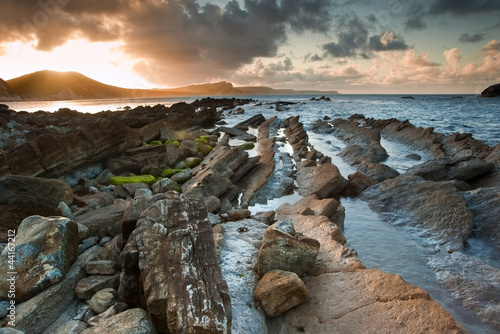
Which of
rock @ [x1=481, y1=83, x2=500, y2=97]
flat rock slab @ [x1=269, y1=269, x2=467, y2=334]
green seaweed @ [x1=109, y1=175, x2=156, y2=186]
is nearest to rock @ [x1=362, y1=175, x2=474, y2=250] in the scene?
flat rock slab @ [x1=269, y1=269, x2=467, y2=334]

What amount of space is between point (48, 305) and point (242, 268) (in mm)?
3288

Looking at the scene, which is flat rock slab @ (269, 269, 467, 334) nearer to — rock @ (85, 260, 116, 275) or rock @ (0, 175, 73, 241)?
rock @ (85, 260, 116, 275)

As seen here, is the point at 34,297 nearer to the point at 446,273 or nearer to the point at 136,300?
the point at 136,300

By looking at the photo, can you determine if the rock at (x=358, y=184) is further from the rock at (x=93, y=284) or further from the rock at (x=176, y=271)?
→ the rock at (x=93, y=284)

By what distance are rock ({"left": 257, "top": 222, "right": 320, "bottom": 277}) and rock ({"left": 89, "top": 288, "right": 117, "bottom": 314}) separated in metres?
2.55

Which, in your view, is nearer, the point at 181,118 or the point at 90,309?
the point at 90,309

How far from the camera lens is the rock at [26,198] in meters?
6.30

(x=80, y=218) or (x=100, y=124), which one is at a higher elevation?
(x=100, y=124)

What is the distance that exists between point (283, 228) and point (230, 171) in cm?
676

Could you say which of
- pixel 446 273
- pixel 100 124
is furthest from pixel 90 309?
pixel 100 124

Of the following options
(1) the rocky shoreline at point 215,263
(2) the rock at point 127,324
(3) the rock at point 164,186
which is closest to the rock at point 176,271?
(1) the rocky shoreline at point 215,263

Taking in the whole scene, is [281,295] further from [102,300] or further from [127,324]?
[102,300]

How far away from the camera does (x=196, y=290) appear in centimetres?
406

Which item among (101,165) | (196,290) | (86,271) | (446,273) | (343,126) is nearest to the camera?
(196,290)
